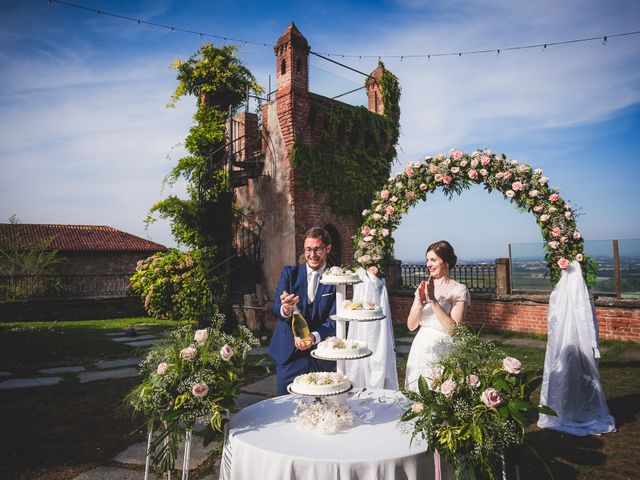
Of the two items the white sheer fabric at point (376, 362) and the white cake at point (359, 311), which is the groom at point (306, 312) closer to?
the white cake at point (359, 311)

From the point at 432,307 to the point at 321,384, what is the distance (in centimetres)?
157

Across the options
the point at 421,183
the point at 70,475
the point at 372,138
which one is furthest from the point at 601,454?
the point at 372,138

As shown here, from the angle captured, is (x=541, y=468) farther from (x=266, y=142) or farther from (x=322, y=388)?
(x=266, y=142)

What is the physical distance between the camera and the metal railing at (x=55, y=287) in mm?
15703

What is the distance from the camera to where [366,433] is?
8.30ft

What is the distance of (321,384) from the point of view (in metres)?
2.62

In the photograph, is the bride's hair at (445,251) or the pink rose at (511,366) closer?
the pink rose at (511,366)

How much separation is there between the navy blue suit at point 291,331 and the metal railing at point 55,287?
15.2m

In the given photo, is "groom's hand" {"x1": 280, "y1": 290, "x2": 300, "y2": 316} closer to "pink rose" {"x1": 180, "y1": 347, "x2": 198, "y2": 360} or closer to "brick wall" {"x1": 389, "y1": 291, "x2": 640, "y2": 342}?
"pink rose" {"x1": 180, "y1": 347, "x2": 198, "y2": 360}

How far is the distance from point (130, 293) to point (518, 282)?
558 inches

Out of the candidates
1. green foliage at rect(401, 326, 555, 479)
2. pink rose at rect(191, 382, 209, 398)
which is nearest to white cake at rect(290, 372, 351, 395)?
green foliage at rect(401, 326, 555, 479)

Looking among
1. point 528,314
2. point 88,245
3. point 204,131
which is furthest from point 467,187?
point 88,245

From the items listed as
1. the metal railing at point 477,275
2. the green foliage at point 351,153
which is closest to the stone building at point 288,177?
the green foliage at point 351,153

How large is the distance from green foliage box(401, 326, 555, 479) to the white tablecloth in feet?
0.54
